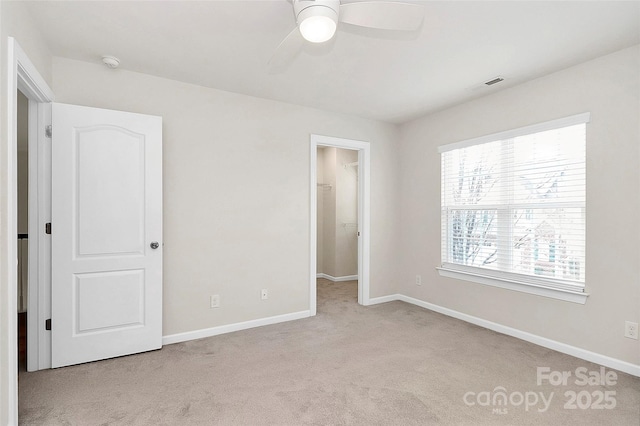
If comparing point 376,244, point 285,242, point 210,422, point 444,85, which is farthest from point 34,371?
point 444,85

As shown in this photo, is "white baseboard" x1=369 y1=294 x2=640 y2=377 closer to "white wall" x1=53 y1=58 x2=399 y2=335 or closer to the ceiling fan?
"white wall" x1=53 y1=58 x2=399 y2=335

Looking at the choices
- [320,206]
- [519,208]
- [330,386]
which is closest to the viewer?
[330,386]

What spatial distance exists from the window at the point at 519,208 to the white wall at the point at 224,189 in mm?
1638

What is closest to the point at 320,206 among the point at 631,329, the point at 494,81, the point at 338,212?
the point at 338,212

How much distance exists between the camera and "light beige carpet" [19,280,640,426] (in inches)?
78.2

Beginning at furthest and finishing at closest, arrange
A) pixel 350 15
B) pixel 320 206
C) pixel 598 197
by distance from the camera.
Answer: pixel 320 206 < pixel 598 197 < pixel 350 15

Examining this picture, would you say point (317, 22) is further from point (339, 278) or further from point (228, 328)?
point (339, 278)

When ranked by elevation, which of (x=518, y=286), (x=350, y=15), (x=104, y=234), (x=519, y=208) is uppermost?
(x=350, y=15)

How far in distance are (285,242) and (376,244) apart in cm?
140

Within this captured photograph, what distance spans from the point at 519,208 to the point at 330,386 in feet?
8.14

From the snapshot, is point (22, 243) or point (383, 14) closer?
point (383, 14)

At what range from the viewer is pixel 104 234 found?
271 cm

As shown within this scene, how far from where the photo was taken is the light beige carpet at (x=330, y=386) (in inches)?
78.2

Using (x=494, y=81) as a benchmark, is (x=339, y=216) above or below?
below
